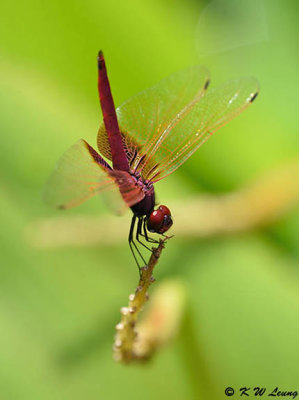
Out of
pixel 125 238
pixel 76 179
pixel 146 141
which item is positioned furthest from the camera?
pixel 125 238

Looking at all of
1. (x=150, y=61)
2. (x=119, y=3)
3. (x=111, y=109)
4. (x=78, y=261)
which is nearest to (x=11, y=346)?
(x=78, y=261)

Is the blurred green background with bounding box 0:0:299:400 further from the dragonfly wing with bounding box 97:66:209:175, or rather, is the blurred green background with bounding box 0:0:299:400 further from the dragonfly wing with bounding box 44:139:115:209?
the dragonfly wing with bounding box 44:139:115:209

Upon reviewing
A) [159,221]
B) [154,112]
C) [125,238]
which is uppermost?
[154,112]

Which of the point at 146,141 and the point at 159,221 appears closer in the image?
the point at 159,221

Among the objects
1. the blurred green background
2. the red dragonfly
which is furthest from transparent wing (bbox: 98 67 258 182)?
the blurred green background

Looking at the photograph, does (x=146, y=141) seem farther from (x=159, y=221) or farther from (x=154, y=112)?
(x=159, y=221)

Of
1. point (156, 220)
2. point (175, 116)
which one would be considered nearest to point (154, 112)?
point (175, 116)

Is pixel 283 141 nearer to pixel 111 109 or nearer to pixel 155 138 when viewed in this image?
pixel 155 138


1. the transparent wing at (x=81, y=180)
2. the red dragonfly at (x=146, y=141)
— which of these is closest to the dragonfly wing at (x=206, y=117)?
the red dragonfly at (x=146, y=141)
